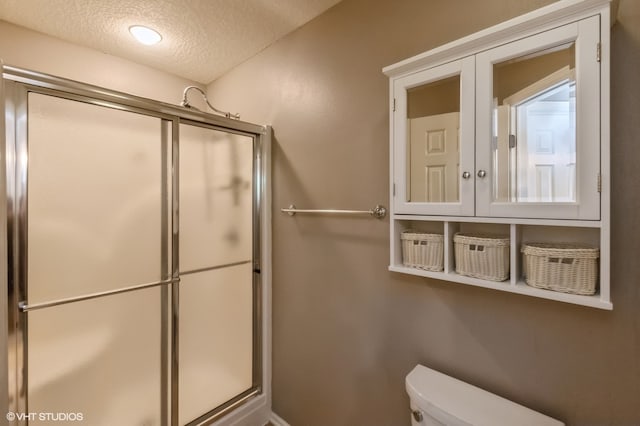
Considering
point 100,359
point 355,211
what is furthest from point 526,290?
point 100,359

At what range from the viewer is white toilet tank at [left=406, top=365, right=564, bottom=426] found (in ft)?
2.78

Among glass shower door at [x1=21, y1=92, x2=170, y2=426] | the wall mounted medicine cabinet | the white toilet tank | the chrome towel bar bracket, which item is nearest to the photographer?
the wall mounted medicine cabinet

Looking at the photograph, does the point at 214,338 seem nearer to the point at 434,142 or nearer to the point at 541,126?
the point at 434,142

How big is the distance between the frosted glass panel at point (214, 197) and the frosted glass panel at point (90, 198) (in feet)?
0.44

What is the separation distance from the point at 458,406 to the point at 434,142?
2.88 feet

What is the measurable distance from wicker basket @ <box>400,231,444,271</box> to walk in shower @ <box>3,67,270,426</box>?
0.97 metres

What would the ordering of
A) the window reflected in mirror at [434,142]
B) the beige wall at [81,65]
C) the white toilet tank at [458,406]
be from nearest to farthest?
the white toilet tank at [458,406]
the window reflected in mirror at [434,142]
the beige wall at [81,65]

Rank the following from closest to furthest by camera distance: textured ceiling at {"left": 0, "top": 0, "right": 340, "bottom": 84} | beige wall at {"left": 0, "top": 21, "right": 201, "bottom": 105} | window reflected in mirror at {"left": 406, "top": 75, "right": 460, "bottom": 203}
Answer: window reflected in mirror at {"left": 406, "top": 75, "right": 460, "bottom": 203}
textured ceiling at {"left": 0, "top": 0, "right": 340, "bottom": 84}
beige wall at {"left": 0, "top": 21, "right": 201, "bottom": 105}

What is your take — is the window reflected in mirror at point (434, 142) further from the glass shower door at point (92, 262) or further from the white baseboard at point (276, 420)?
the white baseboard at point (276, 420)

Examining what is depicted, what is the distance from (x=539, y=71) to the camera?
0.83 meters

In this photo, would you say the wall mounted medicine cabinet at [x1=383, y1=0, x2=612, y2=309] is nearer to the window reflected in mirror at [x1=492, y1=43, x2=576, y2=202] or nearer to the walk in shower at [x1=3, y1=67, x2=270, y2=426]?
the window reflected in mirror at [x1=492, y1=43, x2=576, y2=202]

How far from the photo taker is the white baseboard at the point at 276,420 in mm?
1700

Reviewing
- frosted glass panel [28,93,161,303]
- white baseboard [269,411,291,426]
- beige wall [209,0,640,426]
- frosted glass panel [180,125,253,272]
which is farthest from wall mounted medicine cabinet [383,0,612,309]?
white baseboard [269,411,291,426]

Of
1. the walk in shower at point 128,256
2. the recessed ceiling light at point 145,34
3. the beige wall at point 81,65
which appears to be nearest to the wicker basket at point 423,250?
the walk in shower at point 128,256
